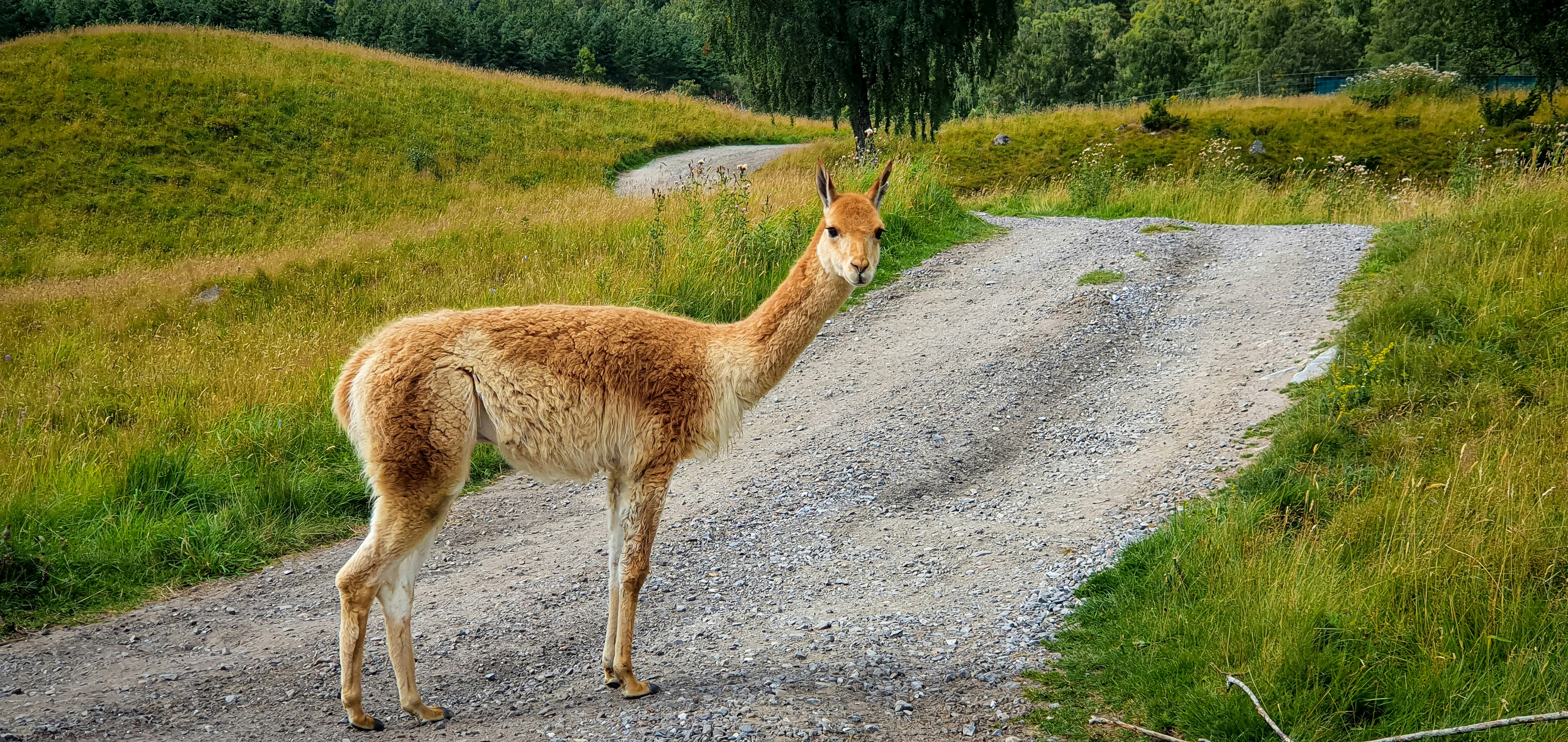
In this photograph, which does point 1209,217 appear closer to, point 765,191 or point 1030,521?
point 765,191

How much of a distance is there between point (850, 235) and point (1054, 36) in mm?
59382

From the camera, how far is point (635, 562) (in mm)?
4820

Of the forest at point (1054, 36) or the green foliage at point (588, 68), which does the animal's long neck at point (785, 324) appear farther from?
the green foliage at point (588, 68)

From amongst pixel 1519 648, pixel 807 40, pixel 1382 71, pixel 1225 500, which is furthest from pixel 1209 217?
pixel 1382 71

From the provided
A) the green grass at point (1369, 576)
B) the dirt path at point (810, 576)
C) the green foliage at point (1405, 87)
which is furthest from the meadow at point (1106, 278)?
the green foliage at point (1405, 87)

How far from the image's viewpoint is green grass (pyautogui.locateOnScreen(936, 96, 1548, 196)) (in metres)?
28.3

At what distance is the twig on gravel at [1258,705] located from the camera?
3751mm

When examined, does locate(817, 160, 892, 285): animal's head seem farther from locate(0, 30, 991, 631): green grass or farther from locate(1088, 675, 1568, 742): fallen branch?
locate(0, 30, 991, 631): green grass

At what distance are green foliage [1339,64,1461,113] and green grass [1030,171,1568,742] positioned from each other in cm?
3297

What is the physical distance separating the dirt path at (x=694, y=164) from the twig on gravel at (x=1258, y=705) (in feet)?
67.8

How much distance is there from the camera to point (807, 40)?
2416 cm

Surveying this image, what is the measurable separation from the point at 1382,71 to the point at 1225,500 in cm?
3987

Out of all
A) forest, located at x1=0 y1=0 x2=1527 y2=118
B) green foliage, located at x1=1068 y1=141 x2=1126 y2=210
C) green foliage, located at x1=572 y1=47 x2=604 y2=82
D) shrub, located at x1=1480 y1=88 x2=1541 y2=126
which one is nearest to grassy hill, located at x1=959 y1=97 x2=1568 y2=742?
green foliage, located at x1=1068 y1=141 x2=1126 y2=210

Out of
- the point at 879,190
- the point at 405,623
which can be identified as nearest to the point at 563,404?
the point at 405,623
